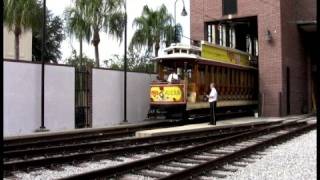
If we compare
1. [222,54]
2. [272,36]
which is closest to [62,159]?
[222,54]

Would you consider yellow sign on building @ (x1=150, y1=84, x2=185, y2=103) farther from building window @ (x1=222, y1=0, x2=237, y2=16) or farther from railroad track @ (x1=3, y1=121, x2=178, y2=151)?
building window @ (x1=222, y1=0, x2=237, y2=16)

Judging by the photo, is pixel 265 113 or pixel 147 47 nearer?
pixel 265 113

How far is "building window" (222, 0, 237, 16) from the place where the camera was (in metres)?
33.1

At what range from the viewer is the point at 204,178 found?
28.5 ft

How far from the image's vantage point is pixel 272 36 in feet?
104

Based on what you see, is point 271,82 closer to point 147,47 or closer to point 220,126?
point 220,126

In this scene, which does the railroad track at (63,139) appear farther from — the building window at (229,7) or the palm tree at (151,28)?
the palm tree at (151,28)

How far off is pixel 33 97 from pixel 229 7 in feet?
57.6

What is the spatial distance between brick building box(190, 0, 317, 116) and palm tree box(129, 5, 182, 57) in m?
9.77

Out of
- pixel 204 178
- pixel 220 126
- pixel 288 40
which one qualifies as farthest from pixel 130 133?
pixel 288 40

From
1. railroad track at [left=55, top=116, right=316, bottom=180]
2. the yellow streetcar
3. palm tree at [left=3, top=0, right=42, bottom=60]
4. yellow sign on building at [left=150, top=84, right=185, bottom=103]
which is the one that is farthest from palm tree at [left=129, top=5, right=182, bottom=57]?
railroad track at [left=55, top=116, right=316, bottom=180]

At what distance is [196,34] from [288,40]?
19.3 ft

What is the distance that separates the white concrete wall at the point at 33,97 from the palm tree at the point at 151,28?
24795mm

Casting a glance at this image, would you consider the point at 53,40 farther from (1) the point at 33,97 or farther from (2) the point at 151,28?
(1) the point at 33,97
